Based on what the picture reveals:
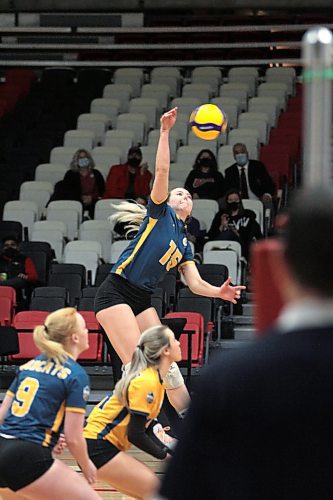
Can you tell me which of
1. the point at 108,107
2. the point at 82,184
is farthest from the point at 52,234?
the point at 108,107

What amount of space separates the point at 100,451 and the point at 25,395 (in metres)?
0.91

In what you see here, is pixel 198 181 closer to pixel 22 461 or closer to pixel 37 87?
pixel 37 87

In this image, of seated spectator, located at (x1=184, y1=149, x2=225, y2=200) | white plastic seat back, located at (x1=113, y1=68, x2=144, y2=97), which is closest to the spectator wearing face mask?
seated spectator, located at (x1=184, y1=149, x2=225, y2=200)

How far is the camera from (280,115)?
1889 cm

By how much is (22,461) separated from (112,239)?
9556mm

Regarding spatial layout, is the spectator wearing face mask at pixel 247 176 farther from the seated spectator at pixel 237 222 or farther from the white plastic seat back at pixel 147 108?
the white plastic seat back at pixel 147 108

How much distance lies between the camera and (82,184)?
1648cm

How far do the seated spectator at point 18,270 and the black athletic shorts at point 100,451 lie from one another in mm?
7497

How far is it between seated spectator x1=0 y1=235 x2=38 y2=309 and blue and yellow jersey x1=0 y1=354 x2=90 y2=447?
26.8 ft

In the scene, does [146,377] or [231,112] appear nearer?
[146,377]

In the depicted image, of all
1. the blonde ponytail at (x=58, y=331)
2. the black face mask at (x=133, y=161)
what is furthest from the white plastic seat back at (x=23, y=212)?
the blonde ponytail at (x=58, y=331)

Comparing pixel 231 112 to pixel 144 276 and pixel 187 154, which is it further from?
pixel 144 276

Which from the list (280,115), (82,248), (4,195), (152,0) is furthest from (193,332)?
(152,0)

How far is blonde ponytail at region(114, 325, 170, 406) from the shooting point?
262 inches
